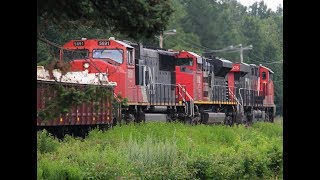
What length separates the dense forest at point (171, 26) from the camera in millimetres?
5996

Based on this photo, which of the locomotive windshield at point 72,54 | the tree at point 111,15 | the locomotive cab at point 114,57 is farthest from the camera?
the locomotive cab at point 114,57

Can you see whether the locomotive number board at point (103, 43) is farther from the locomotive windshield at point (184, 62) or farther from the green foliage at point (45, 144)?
the green foliage at point (45, 144)

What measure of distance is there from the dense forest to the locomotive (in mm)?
1209

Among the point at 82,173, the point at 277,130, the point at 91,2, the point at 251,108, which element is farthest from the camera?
the point at 251,108

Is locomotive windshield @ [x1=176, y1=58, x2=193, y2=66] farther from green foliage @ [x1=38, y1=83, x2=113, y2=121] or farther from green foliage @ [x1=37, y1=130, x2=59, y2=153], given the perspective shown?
green foliage @ [x1=38, y1=83, x2=113, y2=121]

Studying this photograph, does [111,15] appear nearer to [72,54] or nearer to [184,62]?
[72,54]

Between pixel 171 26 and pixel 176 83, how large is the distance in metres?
11.9

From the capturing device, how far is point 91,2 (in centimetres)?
590

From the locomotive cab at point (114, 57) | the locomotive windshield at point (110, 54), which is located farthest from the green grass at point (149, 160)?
the locomotive windshield at point (110, 54)

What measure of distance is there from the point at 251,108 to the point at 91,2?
25.3 metres

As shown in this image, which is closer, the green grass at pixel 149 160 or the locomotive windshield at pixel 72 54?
the locomotive windshield at pixel 72 54

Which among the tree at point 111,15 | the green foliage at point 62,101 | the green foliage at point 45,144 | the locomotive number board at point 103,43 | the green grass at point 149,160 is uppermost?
the locomotive number board at point 103,43
